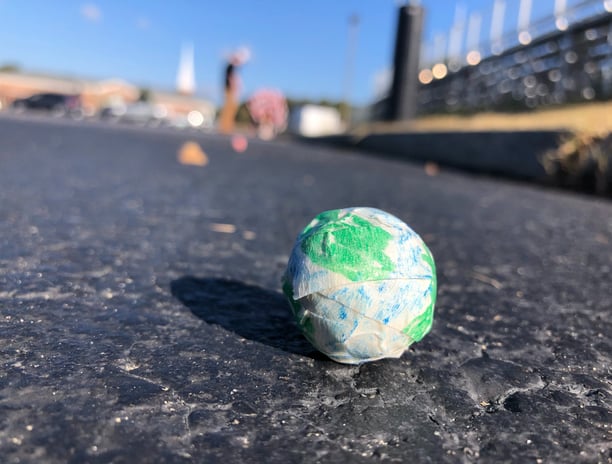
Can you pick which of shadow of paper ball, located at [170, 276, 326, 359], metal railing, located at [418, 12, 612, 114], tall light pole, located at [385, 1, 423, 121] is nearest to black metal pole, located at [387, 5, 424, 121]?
tall light pole, located at [385, 1, 423, 121]

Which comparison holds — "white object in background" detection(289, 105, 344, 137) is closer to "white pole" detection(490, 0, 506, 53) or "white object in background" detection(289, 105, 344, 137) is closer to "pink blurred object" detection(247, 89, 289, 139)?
"pink blurred object" detection(247, 89, 289, 139)

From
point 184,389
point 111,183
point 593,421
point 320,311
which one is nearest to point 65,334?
point 184,389

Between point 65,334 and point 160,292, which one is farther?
point 160,292

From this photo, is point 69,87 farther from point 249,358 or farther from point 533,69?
point 249,358

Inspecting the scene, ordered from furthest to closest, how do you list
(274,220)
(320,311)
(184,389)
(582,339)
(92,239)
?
(274,220), (92,239), (582,339), (320,311), (184,389)

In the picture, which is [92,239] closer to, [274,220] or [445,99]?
[274,220]
